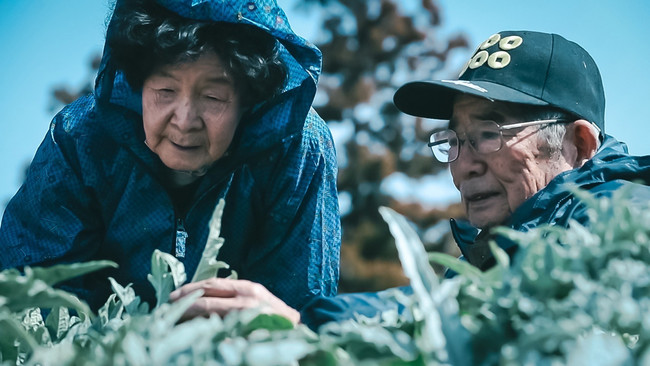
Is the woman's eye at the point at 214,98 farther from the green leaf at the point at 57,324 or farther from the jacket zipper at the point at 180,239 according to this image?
the green leaf at the point at 57,324

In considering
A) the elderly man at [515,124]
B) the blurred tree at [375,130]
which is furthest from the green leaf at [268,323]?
the blurred tree at [375,130]

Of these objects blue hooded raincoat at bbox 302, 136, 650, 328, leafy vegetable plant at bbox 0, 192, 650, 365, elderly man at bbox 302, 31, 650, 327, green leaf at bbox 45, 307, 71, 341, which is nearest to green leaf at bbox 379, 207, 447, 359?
leafy vegetable plant at bbox 0, 192, 650, 365

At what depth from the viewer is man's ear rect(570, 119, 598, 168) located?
220 centimetres

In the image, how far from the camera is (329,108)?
15.0 m

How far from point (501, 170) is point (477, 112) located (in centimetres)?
20

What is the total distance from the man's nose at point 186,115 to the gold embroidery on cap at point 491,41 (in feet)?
2.98

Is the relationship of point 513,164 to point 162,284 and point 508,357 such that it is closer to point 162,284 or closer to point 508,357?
point 162,284

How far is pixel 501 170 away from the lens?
7.06 feet

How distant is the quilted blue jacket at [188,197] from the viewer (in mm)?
2232

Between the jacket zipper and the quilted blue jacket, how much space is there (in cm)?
1

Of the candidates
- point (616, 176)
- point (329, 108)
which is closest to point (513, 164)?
point (616, 176)

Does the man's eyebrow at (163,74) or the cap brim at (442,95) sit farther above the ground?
the man's eyebrow at (163,74)

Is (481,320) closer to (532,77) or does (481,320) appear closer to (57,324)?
(57,324)

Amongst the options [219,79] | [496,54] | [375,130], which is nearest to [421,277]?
[219,79]
